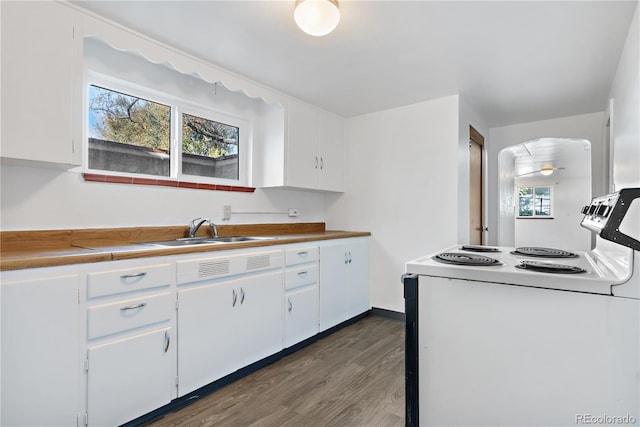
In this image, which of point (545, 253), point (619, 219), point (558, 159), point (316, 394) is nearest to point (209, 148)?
point (316, 394)

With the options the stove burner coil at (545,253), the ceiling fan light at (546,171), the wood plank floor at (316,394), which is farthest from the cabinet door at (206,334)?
the ceiling fan light at (546,171)

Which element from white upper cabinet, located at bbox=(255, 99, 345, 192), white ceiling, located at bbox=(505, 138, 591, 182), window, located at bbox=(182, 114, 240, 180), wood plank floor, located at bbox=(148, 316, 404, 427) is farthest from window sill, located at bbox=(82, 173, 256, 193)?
white ceiling, located at bbox=(505, 138, 591, 182)

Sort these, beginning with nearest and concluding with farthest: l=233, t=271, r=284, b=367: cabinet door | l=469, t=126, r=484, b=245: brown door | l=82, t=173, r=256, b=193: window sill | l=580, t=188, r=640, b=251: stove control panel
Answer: l=580, t=188, r=640, b=251: stove control panel
l=82, t=173, r=256, b=193: window sill
l=233, t=271, r=284, b=367: cabinet door
l=469, t=126, r=484, b=245: brown door

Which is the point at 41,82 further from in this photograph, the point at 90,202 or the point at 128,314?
the point at 128,314

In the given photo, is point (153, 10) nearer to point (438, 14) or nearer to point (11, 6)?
point (11, 6)

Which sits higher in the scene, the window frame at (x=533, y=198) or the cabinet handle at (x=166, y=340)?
the window frame at (x=533, y=198)

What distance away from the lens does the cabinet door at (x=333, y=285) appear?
2.82 metres

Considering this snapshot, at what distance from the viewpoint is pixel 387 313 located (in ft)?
11.0

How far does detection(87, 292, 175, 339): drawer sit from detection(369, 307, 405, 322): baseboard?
7.37 ft

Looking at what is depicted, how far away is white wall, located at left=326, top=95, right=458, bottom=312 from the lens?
301cm

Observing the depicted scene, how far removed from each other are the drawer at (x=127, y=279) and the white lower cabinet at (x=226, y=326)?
6.0 inches

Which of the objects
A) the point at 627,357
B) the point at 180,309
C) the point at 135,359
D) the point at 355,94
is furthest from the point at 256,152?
the point at 627,357

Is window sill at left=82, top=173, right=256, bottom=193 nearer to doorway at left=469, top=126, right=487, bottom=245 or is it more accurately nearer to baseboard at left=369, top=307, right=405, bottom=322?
baseboard at left=369, top=307, right=405, bottom=322

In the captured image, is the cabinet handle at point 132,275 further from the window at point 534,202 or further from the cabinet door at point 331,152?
the window at point 534,202
